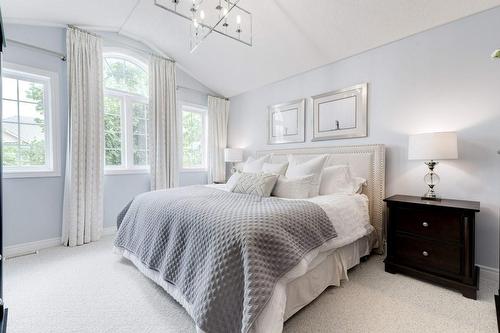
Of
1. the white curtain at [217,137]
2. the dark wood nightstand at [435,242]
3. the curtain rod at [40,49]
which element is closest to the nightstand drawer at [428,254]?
the dark wood nightstand at [435,242]

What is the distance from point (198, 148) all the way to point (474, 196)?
4.18 m

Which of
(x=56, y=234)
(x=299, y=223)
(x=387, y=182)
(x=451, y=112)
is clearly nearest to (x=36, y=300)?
(x=56, y=234)

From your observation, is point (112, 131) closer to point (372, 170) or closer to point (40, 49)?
point (40, 49)

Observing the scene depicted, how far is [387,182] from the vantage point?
2818 millimetres

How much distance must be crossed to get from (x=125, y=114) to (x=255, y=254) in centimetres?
347

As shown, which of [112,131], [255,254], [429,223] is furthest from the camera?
[112,131]

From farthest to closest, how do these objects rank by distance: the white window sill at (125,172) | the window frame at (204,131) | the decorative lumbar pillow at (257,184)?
the window frame at (204,131) < the white window sill at (125,172) < the decorative lumbar pillow at (257,184)

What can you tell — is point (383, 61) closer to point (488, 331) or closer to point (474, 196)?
point (474, 196)

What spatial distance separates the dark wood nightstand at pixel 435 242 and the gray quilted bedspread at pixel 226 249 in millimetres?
829

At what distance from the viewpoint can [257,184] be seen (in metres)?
2.56

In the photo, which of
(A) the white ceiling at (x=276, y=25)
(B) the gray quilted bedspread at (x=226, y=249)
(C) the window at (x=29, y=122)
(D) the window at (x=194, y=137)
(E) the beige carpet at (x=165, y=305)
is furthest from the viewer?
(D) the window at (x=194, y=137)

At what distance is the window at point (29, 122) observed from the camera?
2854mm

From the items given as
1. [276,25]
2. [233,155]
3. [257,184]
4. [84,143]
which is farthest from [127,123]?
[276,25]

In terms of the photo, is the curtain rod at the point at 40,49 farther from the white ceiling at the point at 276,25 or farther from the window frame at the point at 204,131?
the window frame at the point at 204,131
